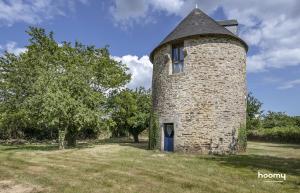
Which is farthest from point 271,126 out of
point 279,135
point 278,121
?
point 279,135

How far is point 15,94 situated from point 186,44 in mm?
19550

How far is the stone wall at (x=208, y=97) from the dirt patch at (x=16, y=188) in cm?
1169

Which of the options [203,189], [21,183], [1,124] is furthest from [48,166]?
[1,124]

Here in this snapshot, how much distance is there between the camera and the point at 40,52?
32.0 m

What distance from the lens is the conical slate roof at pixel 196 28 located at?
19.5 m

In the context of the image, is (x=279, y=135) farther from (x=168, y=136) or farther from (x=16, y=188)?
(x=16, y=188)

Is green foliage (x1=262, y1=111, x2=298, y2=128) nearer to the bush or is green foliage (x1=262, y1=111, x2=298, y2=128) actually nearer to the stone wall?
the bush

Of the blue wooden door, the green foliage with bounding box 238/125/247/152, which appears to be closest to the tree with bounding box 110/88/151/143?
the blue wooden door

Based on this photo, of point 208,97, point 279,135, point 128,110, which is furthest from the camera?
point 279,135

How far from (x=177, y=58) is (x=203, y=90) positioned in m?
3.00

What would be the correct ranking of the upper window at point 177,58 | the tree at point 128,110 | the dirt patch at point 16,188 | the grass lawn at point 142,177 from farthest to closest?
1. the tree at point 128,110
2. the upper window at point 177,58
3. the grass lawn at point 142,177
4. the dirt patch at point 16,188

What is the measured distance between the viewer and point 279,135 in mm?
38188

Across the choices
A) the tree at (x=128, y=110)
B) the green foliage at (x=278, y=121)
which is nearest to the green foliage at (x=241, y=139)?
the tree at (x=128, y=110)

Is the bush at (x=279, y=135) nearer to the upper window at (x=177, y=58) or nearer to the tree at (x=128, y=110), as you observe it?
the tree at (x=128, y=110)
